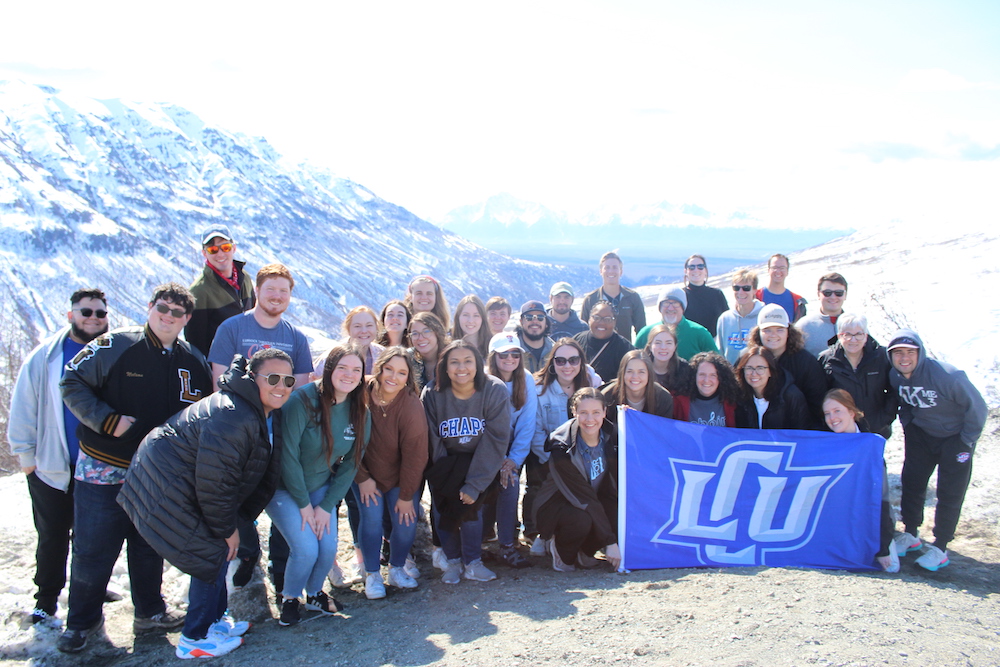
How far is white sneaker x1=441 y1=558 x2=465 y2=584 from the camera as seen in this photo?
226 inches

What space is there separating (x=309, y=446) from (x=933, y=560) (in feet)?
19.4

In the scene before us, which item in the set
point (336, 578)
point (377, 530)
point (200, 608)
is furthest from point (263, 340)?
point (336, 578)

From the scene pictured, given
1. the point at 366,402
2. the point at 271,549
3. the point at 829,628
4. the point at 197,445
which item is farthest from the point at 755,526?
the point at 197,445

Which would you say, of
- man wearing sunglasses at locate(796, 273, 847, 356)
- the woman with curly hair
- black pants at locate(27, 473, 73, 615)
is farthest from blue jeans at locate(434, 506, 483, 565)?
man wearing sunglasses at locate(796, 273, 847, 356)

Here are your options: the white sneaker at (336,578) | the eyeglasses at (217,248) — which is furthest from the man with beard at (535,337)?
the eyeglasses at (217,248)

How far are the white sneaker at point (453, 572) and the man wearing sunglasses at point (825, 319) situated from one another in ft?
14.3

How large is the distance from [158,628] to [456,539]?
2.52 m

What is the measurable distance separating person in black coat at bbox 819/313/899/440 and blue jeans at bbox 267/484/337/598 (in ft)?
16.7

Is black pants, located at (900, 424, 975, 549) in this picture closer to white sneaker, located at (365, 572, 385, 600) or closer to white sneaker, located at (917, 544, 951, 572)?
white sneaker, located at (917, 544, 951, 572)

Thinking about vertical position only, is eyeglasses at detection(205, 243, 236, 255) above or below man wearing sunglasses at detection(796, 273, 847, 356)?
above

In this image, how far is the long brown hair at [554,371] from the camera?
20.4ft

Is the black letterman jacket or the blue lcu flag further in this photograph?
the blue lcu flag

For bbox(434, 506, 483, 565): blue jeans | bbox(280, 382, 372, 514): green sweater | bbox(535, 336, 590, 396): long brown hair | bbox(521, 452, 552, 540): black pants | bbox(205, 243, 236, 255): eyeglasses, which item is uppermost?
bbox(205, 243, 236, 255): eyeglasses

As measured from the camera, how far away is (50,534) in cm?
487
